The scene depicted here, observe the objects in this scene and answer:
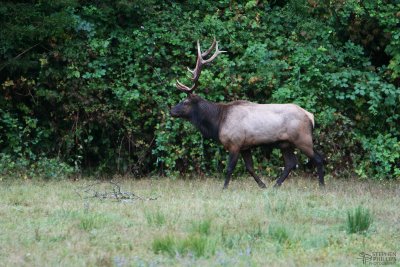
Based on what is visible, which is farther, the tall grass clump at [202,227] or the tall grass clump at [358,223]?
the tall grass clump at [358,223]

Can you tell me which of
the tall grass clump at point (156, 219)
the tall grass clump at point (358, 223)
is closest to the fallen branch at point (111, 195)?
the tall grass clump at point (156, 219)

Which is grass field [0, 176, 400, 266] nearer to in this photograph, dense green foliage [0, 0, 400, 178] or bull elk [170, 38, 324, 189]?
bull elk [170, 38, 324, 189]

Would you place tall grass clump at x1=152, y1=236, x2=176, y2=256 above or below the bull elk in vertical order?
below

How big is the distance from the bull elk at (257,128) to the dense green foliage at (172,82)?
1826 mm

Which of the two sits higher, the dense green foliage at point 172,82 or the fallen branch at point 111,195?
the dense green foliage at point 172,82

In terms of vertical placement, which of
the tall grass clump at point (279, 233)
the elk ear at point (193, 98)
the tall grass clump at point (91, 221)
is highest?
the elk ear at point (193, 98)

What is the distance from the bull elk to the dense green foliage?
1.83 meters

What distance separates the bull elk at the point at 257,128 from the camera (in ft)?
43.6

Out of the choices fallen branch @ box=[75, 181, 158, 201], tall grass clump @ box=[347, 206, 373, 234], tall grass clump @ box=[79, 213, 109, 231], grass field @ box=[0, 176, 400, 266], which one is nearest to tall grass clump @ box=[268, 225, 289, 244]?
grass field @ box=[0, 176, 400, 266]

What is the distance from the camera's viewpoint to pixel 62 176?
1493 centimetres

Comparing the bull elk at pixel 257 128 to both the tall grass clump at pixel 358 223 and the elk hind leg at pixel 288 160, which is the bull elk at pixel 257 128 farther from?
the tall grass clump at pixel 358 223

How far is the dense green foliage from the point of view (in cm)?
1565

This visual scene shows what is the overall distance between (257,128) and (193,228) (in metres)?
5.04

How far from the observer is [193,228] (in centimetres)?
858
